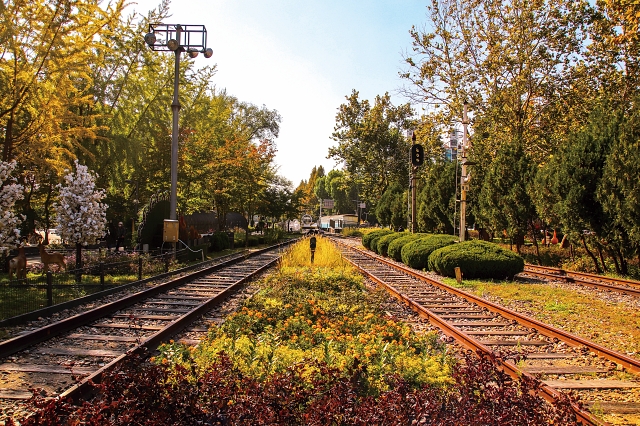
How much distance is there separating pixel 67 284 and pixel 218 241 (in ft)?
53.5

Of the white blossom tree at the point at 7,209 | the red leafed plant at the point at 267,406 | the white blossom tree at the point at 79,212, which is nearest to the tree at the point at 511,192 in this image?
the white blossom tree at the point at 79,212

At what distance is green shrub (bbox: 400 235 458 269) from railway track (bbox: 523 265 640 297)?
308 cm

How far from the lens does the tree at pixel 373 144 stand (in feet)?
164

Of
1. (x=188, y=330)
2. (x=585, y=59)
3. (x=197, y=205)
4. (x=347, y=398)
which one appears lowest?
(x=188, y=330)

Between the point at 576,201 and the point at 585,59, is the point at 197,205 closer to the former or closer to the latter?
the point at 576,201

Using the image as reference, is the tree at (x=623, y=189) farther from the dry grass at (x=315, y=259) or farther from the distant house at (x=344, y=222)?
the distant house at (x=344, y=222)

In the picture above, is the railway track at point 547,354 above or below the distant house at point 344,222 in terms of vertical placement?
below

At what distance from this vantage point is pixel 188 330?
7.96 metres

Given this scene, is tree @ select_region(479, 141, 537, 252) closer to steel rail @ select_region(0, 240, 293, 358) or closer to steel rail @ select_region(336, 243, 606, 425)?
steel rail @ select_region(336, 243, 606, 425)

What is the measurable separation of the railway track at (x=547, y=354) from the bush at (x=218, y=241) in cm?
1795

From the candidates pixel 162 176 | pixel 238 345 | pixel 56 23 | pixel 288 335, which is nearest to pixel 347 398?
pixel 238 345

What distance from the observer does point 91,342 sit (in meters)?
7.10

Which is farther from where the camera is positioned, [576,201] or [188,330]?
[576,201]

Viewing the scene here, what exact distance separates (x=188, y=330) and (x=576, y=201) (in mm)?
14087
